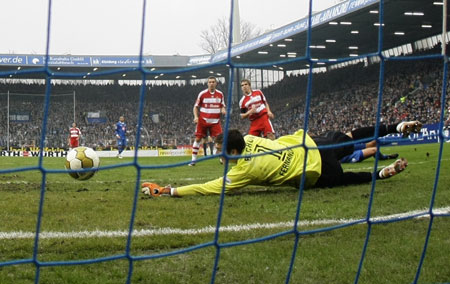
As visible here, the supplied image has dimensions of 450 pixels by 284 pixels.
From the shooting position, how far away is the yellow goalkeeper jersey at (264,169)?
5484 mm

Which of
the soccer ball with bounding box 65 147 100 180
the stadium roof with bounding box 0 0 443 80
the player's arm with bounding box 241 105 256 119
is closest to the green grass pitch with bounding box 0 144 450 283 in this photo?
the soccer ball with bounding box 65 147 100 180

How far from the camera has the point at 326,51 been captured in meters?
23.7

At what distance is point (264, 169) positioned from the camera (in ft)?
18.2

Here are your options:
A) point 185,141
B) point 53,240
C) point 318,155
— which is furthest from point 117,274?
point 185,141

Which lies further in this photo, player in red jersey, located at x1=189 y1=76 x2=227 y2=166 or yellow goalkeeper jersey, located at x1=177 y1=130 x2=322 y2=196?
player in red jersey, located at x1=189 y1=76 x2=227 y2=166

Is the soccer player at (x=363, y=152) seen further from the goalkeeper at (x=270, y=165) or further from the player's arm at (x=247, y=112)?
the player's arm at (x=247, y=112)

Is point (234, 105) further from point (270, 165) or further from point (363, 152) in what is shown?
point (270, 165)

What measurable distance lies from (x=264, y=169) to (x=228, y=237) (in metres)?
2.04

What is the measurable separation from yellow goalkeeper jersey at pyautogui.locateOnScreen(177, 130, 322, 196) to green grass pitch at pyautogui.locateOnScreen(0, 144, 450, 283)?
14 centimetres

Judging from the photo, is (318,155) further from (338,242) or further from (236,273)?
(236,273)

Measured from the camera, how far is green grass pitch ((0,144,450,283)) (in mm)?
2828

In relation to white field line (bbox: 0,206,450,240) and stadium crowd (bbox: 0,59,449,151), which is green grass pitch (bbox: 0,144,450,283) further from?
stadium crowd (bbox: 0,59,449,151)

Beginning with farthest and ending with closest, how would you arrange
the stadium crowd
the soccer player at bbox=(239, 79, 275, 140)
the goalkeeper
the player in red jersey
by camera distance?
the stadium crowd → the player in red jersey → the soccer player at bbox=(239, 79, 275, 140) → the goalkeeper

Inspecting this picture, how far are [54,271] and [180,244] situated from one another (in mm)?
835
